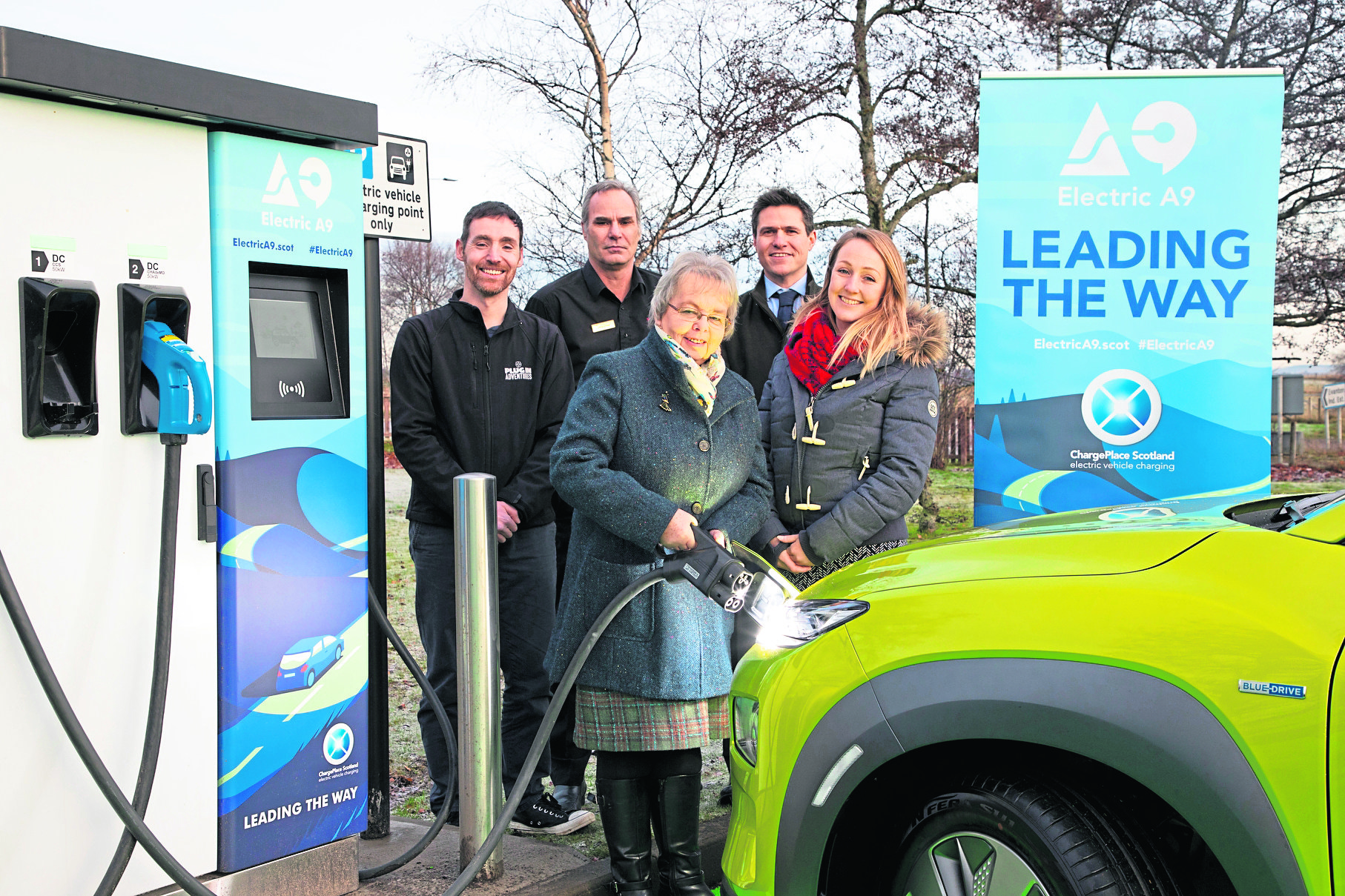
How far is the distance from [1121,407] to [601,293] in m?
2.17

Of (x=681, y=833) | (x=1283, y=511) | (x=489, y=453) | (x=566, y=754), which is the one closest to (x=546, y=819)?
(x=566, y=754)

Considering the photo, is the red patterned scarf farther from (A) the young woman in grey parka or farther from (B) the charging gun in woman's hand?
(B) the charging gun in woman's hand

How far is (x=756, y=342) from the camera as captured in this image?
4.55 metres

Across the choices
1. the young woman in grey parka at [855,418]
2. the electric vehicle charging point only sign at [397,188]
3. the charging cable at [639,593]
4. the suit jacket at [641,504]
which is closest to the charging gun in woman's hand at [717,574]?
the charging cable at [639,593]

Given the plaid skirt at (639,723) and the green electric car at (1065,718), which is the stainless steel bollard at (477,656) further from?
the green electric car at (1065,718)

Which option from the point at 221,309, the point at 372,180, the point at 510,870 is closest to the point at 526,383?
the point at 372,180

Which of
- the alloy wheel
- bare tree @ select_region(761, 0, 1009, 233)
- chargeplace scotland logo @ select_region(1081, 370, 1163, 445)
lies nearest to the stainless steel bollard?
the alloy wheel

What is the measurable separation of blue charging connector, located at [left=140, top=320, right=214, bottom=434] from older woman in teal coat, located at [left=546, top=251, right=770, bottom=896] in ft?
3.16

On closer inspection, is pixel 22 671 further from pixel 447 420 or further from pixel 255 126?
pixel 447 420

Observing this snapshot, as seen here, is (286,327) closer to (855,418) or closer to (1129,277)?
(855,418)

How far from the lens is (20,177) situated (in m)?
2.41

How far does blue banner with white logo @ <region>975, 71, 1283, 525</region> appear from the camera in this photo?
162 inches

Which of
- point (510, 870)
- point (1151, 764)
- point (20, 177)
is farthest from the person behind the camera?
point (510, 870)

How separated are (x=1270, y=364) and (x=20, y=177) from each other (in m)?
4.18
